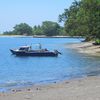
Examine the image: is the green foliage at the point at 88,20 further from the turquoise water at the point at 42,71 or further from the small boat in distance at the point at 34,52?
the turquoise water at the point at 42,71

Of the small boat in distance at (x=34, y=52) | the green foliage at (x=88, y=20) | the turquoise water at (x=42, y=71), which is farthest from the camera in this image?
the green foliage at (x=88, y=20)

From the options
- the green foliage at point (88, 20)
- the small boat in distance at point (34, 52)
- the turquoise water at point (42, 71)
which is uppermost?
the green foliage at point (88, 20)

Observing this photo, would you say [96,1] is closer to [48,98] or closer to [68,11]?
[68,11]

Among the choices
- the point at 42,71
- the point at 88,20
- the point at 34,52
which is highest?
the point at 88,20

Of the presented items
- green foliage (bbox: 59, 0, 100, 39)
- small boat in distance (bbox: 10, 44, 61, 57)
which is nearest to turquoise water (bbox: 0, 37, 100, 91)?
small boat in distance (bbox: 10, 44, 61, 57)

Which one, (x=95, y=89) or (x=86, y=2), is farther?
(x=86, y=2)

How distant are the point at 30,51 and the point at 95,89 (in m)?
50.7

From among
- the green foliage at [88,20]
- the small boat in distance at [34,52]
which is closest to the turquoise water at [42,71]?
the small boat in distance at [34,52]

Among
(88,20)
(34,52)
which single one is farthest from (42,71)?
(88,20)

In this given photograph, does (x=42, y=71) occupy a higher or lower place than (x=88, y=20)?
lower

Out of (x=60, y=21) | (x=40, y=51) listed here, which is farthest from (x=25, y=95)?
(x=60, y=21)

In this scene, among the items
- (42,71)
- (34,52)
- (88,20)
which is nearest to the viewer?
(42,71)

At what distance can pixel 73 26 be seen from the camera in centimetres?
9750

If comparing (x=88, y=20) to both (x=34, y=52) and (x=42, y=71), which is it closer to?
(x=34, y=52)
